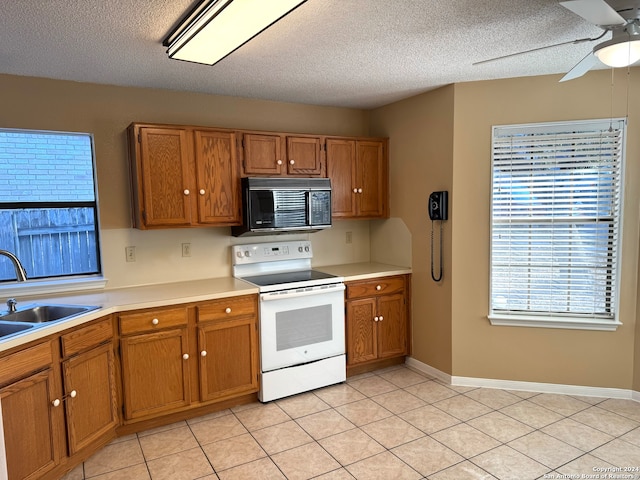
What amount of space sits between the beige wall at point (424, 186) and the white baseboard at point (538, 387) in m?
0.10

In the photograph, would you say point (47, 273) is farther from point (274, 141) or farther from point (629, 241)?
point (629, 241)

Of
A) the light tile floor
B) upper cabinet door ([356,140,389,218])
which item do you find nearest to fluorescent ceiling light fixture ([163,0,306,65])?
upper cabinet door ([356,140,389,218])

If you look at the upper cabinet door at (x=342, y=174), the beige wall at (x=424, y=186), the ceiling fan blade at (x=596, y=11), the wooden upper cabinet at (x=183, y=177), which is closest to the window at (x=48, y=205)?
the wooden upper cabinet at (x=183, y=177)

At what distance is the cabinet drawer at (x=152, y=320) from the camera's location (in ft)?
8.81

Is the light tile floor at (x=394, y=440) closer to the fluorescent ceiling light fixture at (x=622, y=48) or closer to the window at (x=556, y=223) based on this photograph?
the window at (x=556, y=223)

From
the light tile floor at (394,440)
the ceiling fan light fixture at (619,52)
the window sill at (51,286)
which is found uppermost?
Result: the ceiling fan light fixture at (619,52)

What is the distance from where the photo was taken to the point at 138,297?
288 centimetres

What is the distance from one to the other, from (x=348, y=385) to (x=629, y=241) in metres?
2.33

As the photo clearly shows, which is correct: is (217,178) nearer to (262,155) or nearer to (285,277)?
(262,155)

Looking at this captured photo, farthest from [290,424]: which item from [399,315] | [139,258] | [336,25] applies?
[336,25]

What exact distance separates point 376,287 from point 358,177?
1.00m

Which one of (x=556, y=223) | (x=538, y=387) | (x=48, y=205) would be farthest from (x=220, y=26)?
(x=538, y=387)

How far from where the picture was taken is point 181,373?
288 cm

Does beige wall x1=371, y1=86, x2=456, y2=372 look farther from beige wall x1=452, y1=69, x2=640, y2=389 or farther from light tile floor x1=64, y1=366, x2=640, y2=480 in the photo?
light tile floor x1=64, y1=366, x2=640, y2=480
